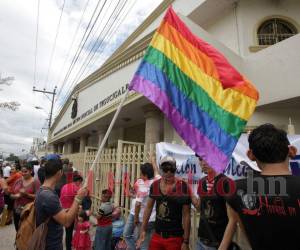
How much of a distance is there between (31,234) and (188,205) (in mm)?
1719

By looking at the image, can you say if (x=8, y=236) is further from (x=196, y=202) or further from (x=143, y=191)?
(x=196, y=202)

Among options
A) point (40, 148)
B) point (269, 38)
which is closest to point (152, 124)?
point (269, 38)

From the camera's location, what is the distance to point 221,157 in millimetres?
2516

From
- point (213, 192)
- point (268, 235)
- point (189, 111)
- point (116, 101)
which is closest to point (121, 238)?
point (213, 192)

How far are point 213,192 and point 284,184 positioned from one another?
155 cm

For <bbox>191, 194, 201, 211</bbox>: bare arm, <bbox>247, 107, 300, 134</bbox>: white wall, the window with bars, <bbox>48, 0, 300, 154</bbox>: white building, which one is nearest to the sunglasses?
<bbox>191, 194, 201, 211</bbox>: bare arm

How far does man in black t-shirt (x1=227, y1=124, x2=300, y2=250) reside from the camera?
1.50 metres

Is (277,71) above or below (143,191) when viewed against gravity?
above

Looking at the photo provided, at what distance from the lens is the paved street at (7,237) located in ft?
19.7

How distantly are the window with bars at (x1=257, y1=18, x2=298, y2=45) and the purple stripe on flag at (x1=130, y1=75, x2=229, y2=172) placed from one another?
6.73 meters

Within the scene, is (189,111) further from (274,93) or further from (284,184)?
(274,93)

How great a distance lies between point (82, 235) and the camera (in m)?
4.93

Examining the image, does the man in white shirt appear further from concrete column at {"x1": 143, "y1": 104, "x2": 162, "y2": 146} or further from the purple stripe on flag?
concrete column at {"x1": 143, "y1": 104, "x2": 162, "y2": 146}

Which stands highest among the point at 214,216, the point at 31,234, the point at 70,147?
the point at 70,147
